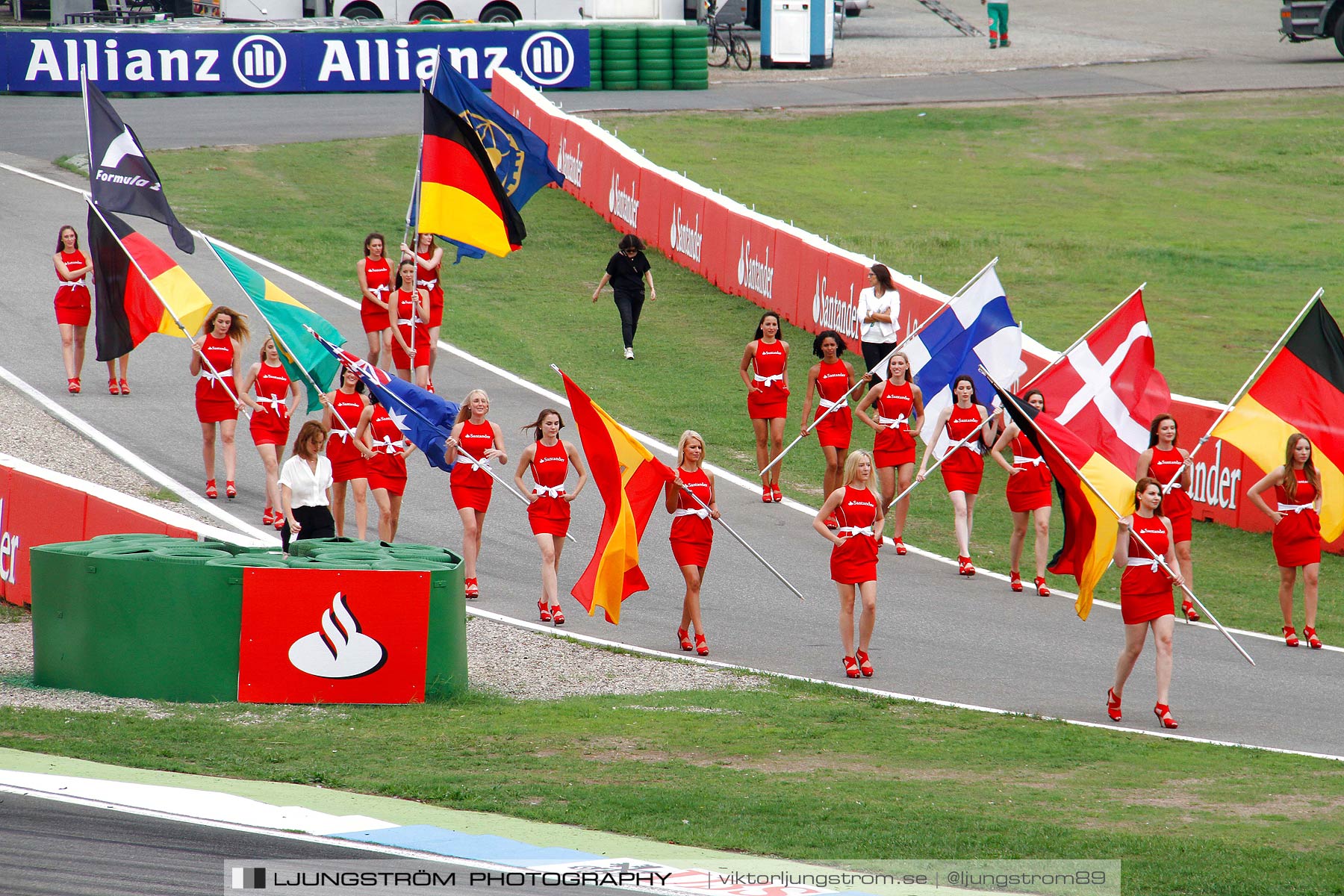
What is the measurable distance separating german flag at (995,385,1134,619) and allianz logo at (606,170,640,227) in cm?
1733

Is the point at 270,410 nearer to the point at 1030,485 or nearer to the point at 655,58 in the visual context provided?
the point at 1030,485

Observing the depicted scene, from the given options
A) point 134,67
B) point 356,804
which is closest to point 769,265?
point 356,804

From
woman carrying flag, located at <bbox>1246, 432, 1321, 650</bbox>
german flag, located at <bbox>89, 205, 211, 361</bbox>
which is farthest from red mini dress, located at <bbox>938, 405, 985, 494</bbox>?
german flag, located at <bbox>89, 205, 211, 361</bbox>

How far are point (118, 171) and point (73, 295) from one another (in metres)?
2.27

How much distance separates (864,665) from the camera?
12.0 m

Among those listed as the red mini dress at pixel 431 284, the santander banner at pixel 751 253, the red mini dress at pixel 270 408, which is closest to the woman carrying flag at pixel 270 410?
the red mini dress at pixel 270 408

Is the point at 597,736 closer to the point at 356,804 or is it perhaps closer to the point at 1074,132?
the point at 356,804

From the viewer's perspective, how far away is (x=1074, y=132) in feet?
124

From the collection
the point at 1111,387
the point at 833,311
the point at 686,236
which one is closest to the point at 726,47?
the point at 686,236

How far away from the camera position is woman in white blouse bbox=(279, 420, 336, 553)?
42.3 ft

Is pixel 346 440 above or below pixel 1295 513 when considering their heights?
above

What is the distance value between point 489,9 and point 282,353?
30.3 meters

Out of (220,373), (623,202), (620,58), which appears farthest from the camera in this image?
(620,58)

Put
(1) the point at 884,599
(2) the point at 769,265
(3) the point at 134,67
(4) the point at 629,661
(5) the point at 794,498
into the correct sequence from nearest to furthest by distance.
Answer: (4) the point at 629,661 < (1) the point at 884,599 < (5) the point at 794,498 < (2) the point at 769,265 < (3) the point at 134,67
